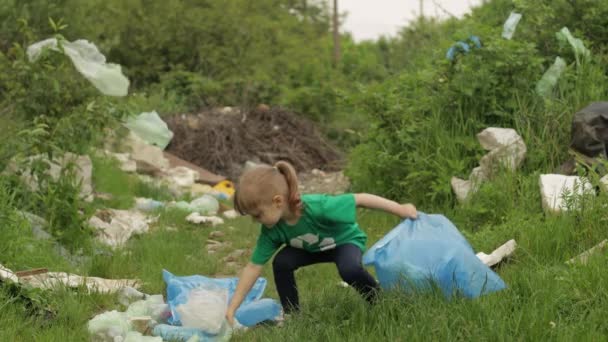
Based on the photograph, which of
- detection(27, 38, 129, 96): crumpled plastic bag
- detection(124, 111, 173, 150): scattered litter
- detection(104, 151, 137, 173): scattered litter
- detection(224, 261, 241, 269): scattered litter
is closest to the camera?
detection(224, 261, 241, 269): scattered litter

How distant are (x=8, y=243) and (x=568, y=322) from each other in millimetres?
3244

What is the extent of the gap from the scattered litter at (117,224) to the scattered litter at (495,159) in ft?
8.47

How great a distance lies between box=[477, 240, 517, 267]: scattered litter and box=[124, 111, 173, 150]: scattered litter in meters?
3.96

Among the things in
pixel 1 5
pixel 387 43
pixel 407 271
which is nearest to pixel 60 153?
pixel 407 271

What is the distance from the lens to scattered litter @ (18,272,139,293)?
466cm

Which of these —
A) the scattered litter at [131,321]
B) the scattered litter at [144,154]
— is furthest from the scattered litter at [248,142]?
the scattered litter at [131,321]

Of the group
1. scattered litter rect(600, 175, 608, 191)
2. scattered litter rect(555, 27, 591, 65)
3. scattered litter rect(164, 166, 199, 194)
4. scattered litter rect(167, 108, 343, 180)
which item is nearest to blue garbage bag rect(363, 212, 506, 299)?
scattered litter rect(600, 175, 608, 191)

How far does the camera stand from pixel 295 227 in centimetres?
422

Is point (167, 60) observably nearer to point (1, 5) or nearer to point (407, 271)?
point (1, 5)

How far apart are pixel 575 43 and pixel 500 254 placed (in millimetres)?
3100

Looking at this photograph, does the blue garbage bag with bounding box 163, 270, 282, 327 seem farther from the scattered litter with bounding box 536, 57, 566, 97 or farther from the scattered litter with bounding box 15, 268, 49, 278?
the scattered litter with bounding box 536, 57, 566, 97

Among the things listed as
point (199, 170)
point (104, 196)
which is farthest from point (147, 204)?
point (199, 170)

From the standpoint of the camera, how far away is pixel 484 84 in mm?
7023

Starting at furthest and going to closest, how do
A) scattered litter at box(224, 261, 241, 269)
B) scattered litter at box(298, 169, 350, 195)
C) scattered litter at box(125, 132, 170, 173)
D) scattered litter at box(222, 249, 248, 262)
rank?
scattered litter at box(298, 169, 350, 195) < scattered litter at box(125, 132, 170, 173) < scattered litter at box(222, 249, 248, 262) < scattered litter at box(224, 261, 241, 269)
